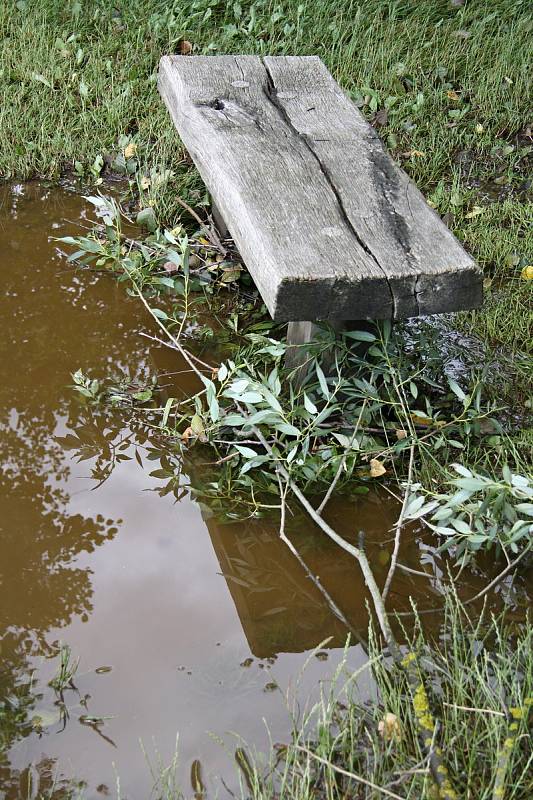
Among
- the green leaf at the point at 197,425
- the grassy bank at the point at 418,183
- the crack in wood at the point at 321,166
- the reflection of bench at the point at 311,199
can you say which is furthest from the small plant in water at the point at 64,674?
the crack in wood at the point at 321,166

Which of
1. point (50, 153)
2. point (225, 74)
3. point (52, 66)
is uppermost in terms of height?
point (225, 74)

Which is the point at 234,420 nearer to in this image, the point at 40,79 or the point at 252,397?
the point at 252,397

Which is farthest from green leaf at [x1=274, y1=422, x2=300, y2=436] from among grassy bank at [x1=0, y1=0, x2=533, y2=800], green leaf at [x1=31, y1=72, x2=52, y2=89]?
green leaf at [x1=31, y1=72, x2=52, y2=89]

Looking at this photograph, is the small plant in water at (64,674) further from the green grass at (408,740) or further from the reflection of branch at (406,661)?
the reflection of branch at (406,661)

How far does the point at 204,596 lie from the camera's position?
2.45m

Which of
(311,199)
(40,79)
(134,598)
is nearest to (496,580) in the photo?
(134,598)

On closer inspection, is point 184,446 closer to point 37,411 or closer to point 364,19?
point 37,411

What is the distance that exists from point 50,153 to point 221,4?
73.5 inches

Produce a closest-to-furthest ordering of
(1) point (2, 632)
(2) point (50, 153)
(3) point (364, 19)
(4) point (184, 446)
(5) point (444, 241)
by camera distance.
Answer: (1) point (2, 632) → (5) point (444, 241) → (4) point (184, 446) → (2) point (50, 153) → (3) point (364, 19)

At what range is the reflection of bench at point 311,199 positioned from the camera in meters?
2.46

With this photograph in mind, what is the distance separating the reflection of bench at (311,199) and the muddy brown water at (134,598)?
70 cm

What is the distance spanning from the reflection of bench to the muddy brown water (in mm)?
703

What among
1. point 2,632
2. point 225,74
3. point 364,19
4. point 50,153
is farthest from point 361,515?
point 364,19

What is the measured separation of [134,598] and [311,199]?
134 cm
